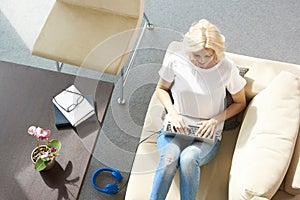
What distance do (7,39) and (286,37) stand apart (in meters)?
1.65

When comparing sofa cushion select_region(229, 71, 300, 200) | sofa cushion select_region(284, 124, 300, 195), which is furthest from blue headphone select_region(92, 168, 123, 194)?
sofa cushion select_region(284, 124, 300, 195)

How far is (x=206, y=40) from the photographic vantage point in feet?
6.30

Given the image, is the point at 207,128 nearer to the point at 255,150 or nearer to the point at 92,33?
the point at 255,150

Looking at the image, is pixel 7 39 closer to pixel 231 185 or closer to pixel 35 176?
pixel 35 176

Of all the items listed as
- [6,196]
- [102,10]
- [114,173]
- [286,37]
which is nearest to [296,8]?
[286,37]

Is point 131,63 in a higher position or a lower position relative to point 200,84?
lower

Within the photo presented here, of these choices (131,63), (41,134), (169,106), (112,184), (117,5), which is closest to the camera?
(41,134)

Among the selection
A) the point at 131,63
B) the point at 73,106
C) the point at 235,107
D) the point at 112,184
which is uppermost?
the point at 235,107

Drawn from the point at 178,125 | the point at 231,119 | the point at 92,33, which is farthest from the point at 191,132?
the point at 92,33

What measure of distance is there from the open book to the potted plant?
13 cm

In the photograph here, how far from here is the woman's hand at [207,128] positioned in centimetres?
199

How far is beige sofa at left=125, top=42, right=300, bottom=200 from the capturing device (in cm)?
172

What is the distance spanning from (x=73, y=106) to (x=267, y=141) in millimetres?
806

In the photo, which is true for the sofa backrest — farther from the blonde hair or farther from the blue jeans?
the blue jeans
